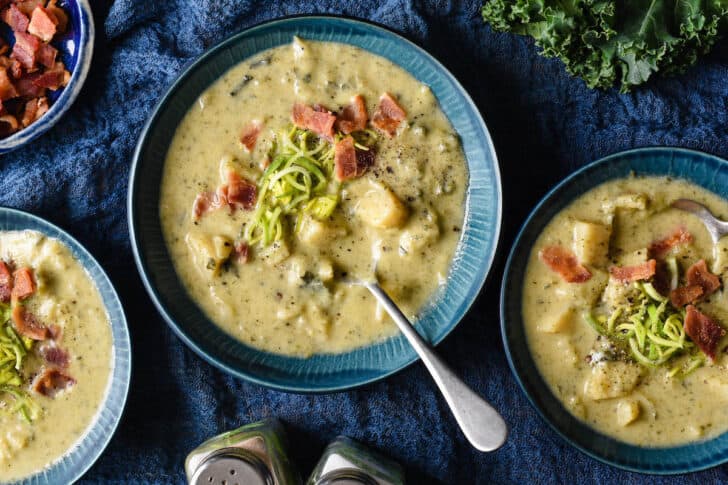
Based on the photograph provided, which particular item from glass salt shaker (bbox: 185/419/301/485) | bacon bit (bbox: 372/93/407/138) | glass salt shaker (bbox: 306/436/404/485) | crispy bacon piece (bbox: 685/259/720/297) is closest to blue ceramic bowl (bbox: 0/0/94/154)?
bacon bit (bbox: 372/93/407/138)

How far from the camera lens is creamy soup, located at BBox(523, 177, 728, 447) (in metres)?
3.85

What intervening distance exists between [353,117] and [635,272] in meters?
1.56

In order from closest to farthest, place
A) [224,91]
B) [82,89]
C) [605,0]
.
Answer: [605,0], [224,91], [82,89]

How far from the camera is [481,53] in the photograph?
419 cm

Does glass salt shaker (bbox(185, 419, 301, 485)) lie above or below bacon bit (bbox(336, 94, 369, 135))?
below

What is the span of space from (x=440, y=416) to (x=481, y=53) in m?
1.92

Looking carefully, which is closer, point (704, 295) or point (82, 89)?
point (704, 295)

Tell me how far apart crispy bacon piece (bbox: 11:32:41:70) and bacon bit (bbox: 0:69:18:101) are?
12 cm

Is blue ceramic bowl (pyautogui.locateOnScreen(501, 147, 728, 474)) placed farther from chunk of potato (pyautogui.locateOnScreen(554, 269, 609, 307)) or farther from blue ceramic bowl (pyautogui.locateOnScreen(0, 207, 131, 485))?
blue ceramic bowl (pyautogui.locateOnScreen(0, 207, 131, 485))

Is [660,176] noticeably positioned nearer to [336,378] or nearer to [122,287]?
[336,378]

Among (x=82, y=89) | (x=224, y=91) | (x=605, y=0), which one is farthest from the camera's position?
(x=82, y=89)

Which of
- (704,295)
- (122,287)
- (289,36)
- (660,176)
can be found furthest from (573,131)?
(122,287)

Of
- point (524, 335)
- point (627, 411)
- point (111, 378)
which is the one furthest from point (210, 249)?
point (627, 411)

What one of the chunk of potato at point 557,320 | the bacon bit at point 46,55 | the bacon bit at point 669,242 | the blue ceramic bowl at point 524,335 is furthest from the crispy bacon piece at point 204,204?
the bacon bit at point 669,242
